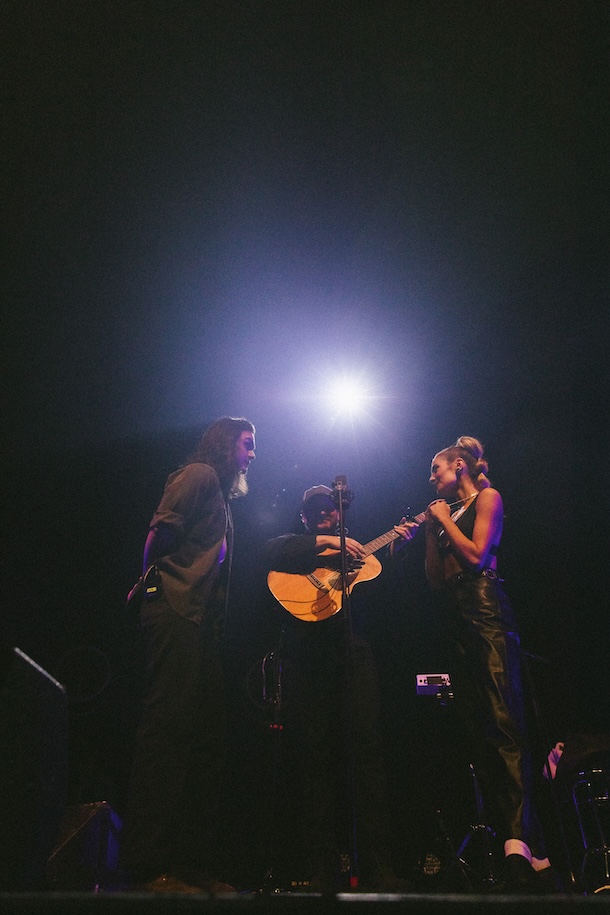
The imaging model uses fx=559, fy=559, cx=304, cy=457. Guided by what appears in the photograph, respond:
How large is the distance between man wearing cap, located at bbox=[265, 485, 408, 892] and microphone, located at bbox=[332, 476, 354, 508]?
4 cm

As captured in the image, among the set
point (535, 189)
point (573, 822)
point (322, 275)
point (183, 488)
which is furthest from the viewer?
point (322, 275)

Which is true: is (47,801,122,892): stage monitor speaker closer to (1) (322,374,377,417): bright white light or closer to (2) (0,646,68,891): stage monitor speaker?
(2) (0,646,68,891): stage monitor speaker

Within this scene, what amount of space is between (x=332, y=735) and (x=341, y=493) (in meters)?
1.64

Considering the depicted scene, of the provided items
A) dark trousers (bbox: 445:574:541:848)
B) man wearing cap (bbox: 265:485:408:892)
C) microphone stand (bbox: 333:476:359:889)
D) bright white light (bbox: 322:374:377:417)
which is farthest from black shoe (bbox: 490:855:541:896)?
bright white light (bbox: 322:374:377:417)

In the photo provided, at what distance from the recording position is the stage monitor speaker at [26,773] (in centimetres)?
122

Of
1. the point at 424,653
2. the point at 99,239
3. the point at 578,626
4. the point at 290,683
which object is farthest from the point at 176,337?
the point at 578,626

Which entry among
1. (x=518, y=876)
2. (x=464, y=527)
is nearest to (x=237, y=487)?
(x=464, y=527)

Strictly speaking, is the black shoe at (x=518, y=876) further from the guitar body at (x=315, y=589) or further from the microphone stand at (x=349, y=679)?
the guitar body at (x=315, y=589)

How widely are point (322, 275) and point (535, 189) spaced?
6.80 ft

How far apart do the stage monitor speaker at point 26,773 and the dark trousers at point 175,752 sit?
1240mm

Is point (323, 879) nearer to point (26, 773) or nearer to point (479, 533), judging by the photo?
point (479, 533)

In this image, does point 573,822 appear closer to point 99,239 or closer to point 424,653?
point 424,653

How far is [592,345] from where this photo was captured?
5.83 m

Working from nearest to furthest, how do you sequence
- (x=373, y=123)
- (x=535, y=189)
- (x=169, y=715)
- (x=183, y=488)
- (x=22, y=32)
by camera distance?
(x=169, y=715) < (x=183, y=488) < (x=22, y=32) < (x=373, y=123) < (x=535, y=189)
